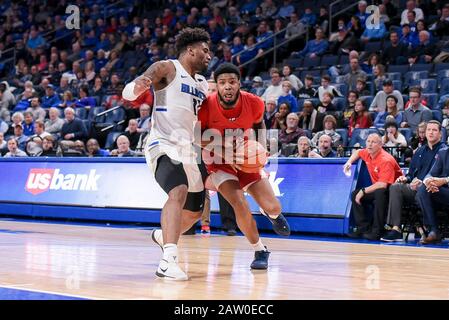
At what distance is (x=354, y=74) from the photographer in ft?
55.1

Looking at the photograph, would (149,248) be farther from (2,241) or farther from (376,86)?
(376,86)

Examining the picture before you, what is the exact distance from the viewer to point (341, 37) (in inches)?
749

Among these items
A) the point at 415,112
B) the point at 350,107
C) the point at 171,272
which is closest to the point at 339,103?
the point at 350,107

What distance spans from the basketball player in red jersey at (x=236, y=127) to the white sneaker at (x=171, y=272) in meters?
1.09

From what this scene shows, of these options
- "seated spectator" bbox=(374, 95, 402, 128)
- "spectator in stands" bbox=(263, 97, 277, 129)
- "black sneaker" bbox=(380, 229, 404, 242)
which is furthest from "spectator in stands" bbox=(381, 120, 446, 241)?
"spectator in stands" bbox=(263, 97, 277, 129)

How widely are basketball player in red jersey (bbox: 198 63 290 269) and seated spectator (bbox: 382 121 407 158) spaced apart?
19.3 ft

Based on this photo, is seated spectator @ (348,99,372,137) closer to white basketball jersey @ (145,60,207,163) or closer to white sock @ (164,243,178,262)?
white basketball jersey @ (145,60,207,163)

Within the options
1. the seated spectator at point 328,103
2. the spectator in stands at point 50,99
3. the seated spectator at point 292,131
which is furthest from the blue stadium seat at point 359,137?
the spectator in stands at point 50,99

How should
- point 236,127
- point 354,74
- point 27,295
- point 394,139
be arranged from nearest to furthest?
point 27,295
point 236,127
point 394,139
point 354,74

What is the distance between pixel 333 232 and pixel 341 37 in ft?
25.9

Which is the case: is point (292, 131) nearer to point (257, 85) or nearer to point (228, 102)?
point (257, 85)

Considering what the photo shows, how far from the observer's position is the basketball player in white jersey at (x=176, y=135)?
6719 millimetres

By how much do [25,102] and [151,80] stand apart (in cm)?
1651

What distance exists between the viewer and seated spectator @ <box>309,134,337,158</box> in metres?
13.2
